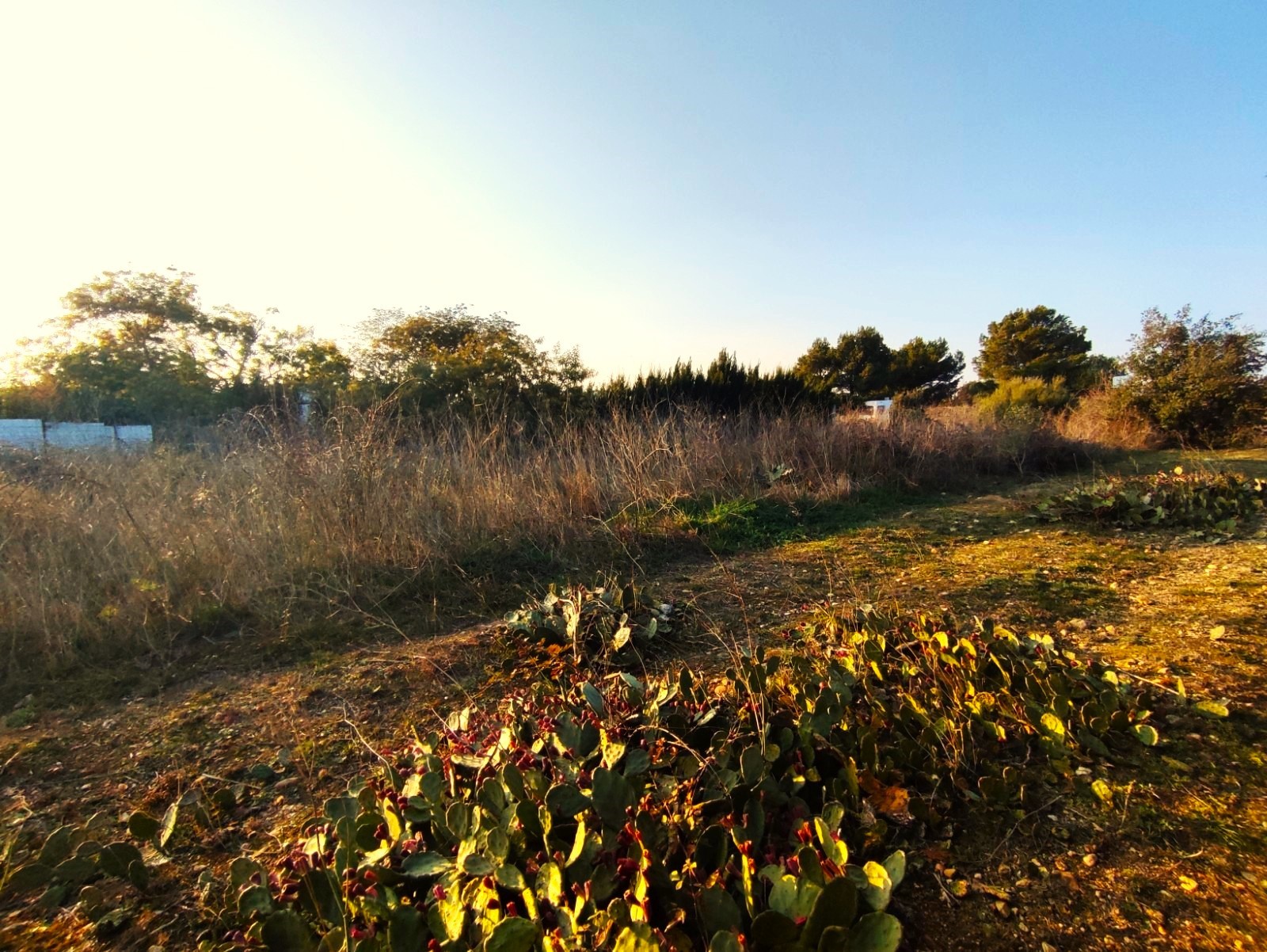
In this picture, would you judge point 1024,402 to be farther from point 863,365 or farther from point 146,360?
point 146,360

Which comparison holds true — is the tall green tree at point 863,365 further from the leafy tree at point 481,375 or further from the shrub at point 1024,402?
the leafy tree at point 481,375

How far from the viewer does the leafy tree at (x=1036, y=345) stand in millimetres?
26422

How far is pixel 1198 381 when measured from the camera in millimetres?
9422

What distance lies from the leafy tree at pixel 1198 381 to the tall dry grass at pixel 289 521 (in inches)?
342

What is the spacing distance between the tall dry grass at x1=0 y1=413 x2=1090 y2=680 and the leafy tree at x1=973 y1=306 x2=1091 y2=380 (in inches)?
1099

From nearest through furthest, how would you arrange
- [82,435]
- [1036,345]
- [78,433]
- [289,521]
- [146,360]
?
[289,521] → [82,435] → [78,433] → [146,360] → [1036,345]

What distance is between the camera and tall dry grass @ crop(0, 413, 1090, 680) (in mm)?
2723

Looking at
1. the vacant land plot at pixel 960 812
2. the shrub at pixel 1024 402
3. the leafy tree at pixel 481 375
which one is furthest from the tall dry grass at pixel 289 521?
the shrub at pixel 1024 402

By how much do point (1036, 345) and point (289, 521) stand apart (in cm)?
3337

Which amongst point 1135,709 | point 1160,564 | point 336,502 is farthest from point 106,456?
point 1160,564

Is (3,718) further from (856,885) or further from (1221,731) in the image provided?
(1221,731)

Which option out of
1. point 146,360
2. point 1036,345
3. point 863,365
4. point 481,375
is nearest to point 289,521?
point 481,375

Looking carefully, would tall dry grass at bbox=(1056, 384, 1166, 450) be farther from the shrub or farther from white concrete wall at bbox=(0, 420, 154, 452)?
white concrete wall at bbox=(0, 420, 154, 452)

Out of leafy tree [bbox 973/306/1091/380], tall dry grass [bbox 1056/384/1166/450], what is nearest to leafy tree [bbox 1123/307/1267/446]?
tall dry grass [bbox 1056/384/1166/450]
